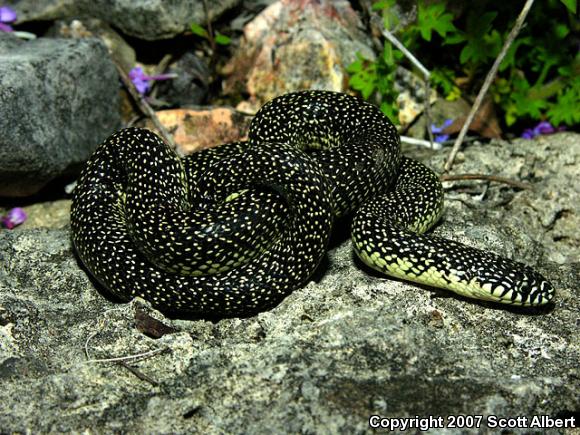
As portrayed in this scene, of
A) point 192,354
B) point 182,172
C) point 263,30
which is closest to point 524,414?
point 192,354

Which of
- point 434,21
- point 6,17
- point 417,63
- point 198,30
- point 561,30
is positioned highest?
point 561,30

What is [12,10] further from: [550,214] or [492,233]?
[550,214]

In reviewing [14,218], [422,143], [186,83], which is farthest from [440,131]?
[14,218]

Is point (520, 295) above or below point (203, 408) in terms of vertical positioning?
above

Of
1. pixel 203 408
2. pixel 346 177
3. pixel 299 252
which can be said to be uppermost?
pixel 346 177

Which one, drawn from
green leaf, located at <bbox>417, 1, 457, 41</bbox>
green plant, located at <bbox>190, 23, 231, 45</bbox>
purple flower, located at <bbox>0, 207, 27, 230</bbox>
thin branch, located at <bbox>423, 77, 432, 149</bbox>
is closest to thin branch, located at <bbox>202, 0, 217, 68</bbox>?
green plant, located at <bbox>190, 23, 231, 45</bbox>

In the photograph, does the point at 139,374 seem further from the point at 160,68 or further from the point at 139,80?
the point at 160,68
